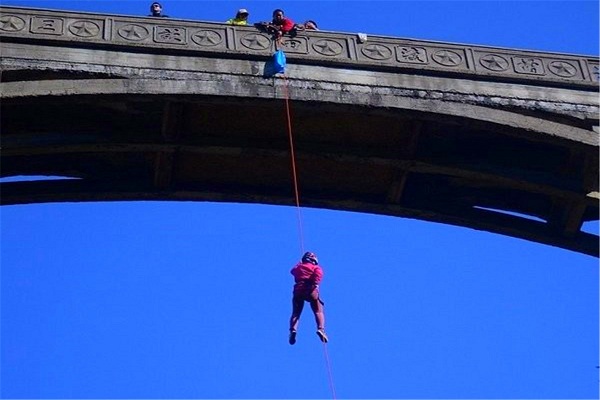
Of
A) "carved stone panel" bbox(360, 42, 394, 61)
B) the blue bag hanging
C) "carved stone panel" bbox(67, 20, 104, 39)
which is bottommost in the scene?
the blue bag hanging

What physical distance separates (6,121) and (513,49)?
572 centimetres

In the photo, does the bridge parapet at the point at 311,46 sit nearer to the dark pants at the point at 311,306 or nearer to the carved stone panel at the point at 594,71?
the carved stone panel at the point at 594,71

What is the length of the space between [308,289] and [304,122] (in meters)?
2.27

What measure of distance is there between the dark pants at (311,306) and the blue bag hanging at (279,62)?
2.48 m

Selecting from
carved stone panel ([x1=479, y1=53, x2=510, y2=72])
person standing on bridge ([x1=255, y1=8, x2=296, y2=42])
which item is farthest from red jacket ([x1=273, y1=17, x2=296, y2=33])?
carved stone panel ([x1=479, y1=53, x2=510, y2=72])

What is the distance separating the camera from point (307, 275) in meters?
11.7

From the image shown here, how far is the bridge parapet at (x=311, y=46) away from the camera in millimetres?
12727

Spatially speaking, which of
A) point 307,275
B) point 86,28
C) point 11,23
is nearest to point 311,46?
point 86,28

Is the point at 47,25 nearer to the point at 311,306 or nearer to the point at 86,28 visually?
the point at 86,28

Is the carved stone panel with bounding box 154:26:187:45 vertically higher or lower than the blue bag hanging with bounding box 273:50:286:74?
higher

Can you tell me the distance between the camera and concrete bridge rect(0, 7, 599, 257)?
12.5 meters

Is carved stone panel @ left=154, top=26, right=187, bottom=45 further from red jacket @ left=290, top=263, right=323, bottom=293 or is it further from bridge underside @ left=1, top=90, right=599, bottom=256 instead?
red jacket @ left=290, top=263, right=323, bottom=293

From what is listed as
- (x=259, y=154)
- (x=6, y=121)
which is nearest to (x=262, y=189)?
(x=259, y=154)

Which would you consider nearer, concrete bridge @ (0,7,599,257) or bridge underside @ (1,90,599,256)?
concrete bridge @ (0,7,599,257)
